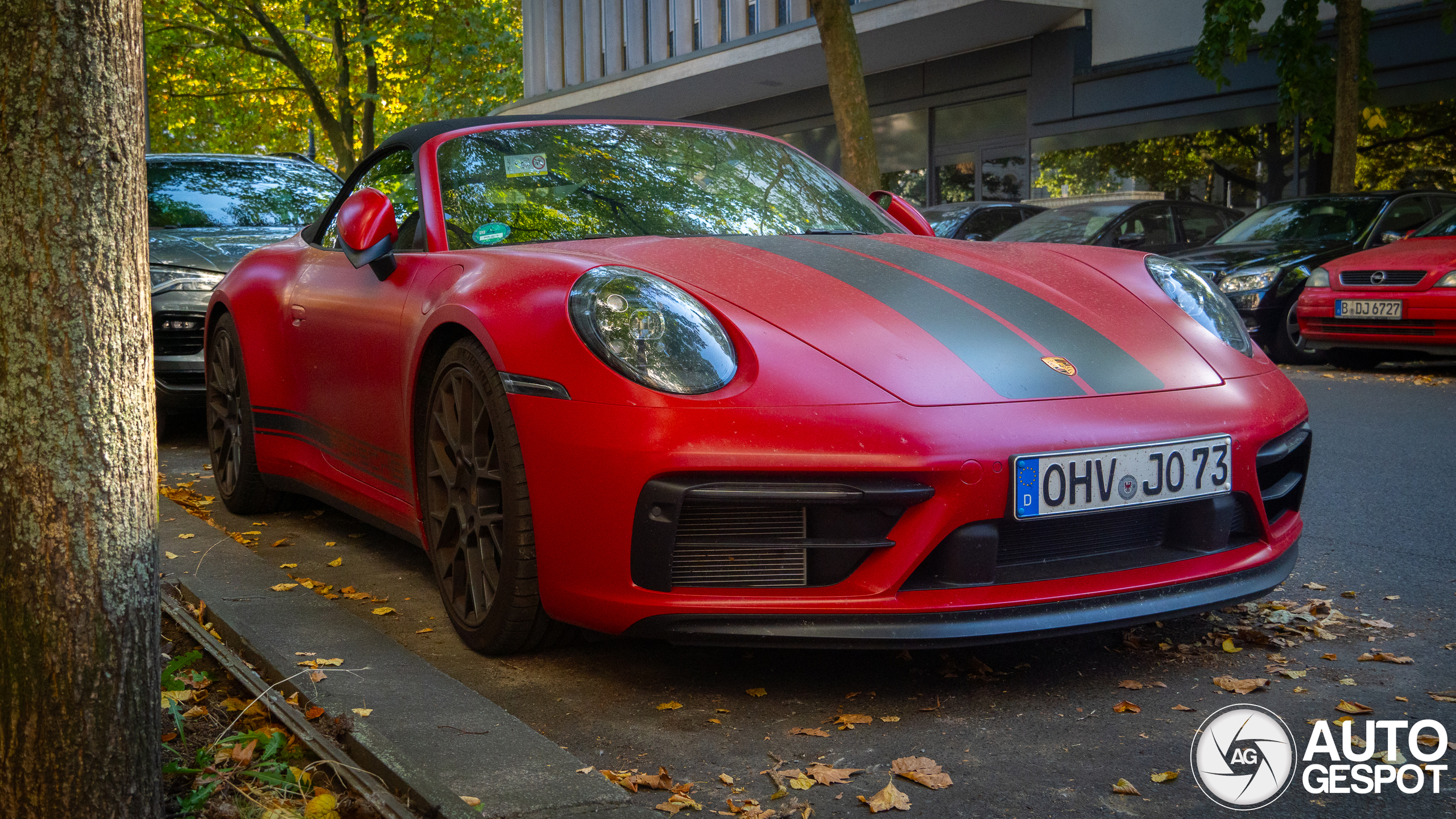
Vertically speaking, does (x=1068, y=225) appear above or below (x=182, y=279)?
above

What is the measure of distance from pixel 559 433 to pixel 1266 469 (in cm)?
163

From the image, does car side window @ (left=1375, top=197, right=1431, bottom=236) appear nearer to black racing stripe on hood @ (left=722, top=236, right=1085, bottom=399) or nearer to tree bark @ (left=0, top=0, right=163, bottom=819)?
black racing stripe on hood @ (left=722, top=236, right=1085, bottom=399)

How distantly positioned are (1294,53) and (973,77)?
720cm

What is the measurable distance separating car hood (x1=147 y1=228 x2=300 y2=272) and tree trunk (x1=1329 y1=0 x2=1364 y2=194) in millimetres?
10427

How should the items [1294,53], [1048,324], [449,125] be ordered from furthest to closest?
[1294,53] → [449,125] → [1048,324]

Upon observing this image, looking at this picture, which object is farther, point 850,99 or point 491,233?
point 850,99

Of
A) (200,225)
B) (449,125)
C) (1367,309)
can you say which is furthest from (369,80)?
(449,125)

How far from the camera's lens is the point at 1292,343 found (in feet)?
35.9

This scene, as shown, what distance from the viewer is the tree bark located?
184 centimetres

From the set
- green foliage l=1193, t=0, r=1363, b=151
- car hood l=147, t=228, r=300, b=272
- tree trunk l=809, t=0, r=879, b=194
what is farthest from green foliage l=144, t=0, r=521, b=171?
car hood l=147, t=228, r=300, b=272

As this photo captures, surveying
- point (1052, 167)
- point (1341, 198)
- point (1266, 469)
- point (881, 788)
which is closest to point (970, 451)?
point (881, 788)

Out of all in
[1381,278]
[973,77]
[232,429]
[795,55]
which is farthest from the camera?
[795,55]

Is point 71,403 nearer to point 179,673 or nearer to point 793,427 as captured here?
point 179,673

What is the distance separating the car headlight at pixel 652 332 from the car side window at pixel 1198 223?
1143 cm
